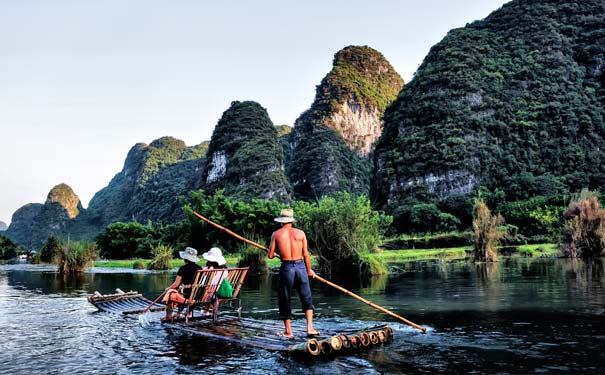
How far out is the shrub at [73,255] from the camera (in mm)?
34719

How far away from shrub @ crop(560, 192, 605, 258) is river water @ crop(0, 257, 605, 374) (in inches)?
622

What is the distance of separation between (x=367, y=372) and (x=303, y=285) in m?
2.38

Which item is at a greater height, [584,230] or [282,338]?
[584,230]

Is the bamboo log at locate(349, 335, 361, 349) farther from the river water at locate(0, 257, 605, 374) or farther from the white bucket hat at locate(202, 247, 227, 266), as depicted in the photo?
the white bucket hat at locate(202, 247, 227, 266)

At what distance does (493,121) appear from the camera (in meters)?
109

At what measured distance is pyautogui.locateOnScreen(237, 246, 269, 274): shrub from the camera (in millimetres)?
29688

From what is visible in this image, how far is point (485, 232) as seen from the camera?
32.2 metres

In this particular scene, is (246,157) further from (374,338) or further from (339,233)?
(374,338)

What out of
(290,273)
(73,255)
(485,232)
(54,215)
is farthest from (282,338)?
(54,215)

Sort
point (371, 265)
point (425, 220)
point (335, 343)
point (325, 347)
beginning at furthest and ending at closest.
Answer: point (425, 220)
point (371, 265)
point (335, 343)
point (325, 347)

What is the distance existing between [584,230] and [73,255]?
1264 inches

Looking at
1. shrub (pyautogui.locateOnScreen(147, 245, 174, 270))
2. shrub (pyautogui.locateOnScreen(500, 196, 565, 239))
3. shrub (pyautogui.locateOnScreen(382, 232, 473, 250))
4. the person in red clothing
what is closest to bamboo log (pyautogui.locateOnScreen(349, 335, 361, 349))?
the person in red clothing

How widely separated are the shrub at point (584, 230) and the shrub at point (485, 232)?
4.70 meters

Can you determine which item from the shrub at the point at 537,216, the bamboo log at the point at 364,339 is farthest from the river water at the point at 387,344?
the shrub at the point at 537,216
